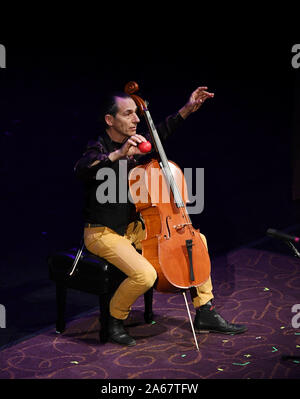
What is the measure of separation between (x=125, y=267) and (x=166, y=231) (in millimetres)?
296

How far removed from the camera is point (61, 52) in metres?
4.07

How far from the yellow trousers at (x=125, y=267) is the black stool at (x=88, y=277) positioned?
49mm

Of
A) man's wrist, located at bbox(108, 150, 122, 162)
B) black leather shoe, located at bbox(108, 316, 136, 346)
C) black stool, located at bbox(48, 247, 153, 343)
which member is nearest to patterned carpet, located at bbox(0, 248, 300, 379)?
black leather shoe, located at bbox(108, 316, 136, 346)

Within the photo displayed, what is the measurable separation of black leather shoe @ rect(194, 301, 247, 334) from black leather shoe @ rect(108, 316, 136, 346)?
0.39 meters

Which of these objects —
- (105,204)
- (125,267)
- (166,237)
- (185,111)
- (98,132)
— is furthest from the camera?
(98,132)

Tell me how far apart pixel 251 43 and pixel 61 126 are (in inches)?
99.5

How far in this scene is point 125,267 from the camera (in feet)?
9.23

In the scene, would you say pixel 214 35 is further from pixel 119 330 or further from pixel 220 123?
pixel 119 330

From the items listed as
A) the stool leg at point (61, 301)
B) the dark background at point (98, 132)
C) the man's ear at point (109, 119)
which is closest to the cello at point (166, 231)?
the man's ear at point (109, 119)

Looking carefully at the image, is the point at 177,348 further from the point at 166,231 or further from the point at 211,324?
the point at 166,231

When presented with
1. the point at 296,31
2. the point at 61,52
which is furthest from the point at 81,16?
the point at 296,31

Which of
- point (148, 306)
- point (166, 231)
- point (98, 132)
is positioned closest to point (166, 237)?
point (166, 231)

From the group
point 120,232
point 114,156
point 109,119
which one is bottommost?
point 120,232

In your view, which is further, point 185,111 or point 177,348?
point 185,111
